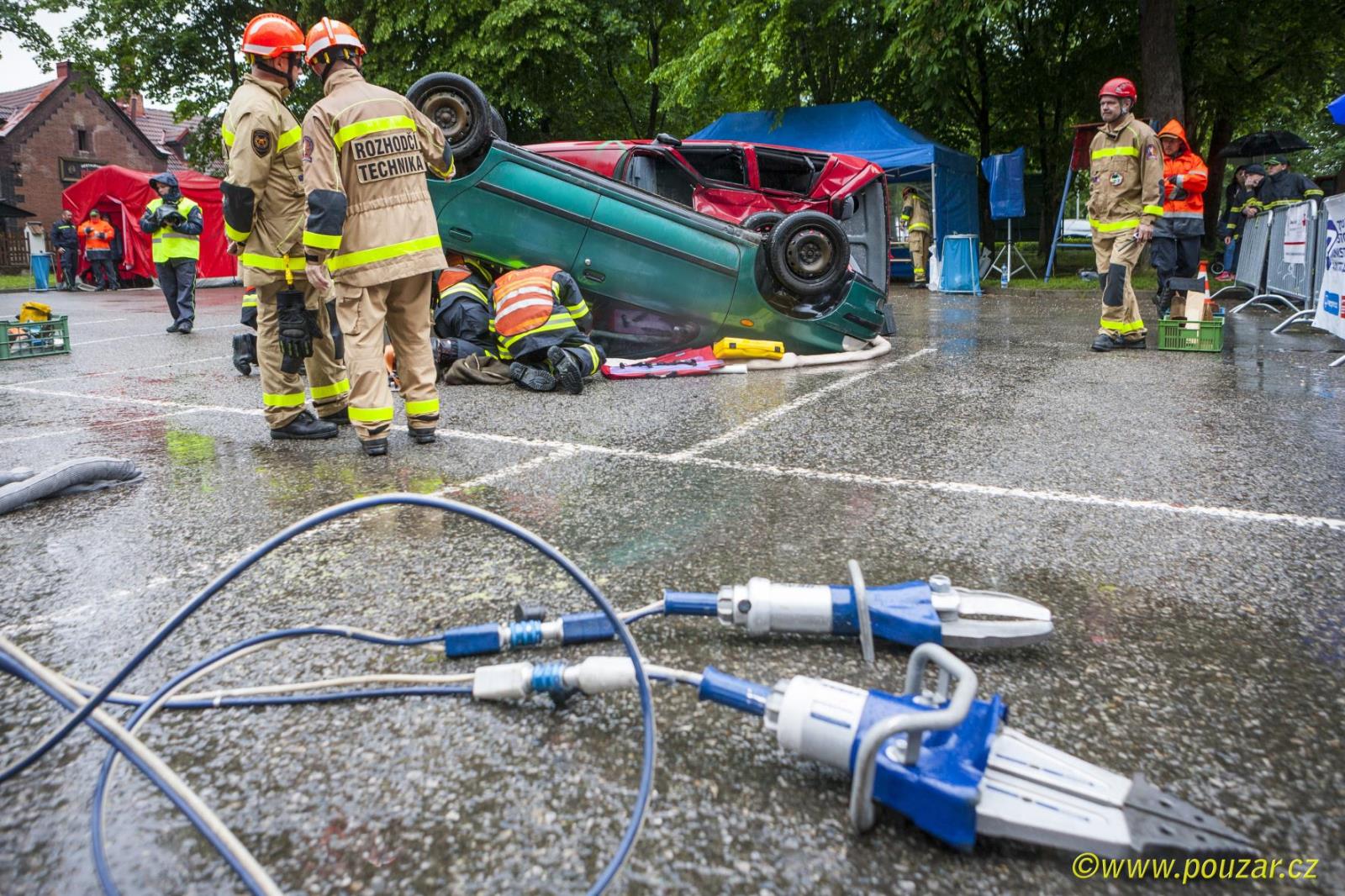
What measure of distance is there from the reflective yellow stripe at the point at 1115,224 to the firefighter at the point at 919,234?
8995mm

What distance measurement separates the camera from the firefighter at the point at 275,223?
174 inches

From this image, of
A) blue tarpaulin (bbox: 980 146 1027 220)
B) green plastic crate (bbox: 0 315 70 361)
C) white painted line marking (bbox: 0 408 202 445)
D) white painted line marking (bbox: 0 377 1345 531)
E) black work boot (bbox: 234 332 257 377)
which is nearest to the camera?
white painted line marking (bbox: 0 377 1345 531)

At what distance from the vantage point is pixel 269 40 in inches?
173

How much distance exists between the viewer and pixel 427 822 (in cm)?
155

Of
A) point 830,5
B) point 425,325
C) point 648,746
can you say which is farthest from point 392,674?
point 830,5

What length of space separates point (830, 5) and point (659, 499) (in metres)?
16.6

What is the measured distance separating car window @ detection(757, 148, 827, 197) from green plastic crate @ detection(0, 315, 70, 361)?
783cm

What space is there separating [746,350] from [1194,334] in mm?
3748

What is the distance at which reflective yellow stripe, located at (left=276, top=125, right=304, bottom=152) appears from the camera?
15.1 feet

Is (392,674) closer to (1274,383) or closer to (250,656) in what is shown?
(250,656)

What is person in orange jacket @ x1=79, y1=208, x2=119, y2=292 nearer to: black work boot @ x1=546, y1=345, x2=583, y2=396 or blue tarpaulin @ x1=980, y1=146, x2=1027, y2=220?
blue tarpaulin @ x1=980, y1=146, x2=1027, y2=220

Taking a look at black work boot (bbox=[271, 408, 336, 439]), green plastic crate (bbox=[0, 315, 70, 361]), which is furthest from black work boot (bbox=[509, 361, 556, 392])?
green plastic crate (bbox=[0, 315, 70, 361])

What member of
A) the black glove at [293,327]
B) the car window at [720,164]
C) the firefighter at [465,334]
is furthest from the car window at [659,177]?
the black glove at [293,327]

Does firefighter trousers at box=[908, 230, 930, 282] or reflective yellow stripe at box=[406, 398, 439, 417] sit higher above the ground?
firefighter trousers at box=[908, 230, 930, 282]
